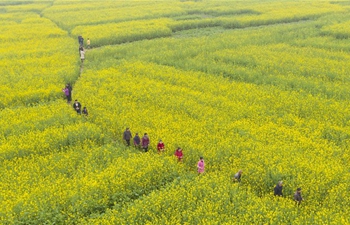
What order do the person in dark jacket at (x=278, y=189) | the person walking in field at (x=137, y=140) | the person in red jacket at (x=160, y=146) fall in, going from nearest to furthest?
the person in dark jacket at (x=278, y=189), the person in red jacket at (x=160, y=146), the person walking in field at (x=137, y=140)

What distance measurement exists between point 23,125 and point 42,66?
12980 mm

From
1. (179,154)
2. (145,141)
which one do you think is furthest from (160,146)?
(179,154)

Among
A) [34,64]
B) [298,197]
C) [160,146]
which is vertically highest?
[34,64]

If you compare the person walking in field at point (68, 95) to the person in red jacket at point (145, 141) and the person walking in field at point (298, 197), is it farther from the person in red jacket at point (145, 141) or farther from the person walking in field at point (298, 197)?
the person walking in field at point (298, 197)

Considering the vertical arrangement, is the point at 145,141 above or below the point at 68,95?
below

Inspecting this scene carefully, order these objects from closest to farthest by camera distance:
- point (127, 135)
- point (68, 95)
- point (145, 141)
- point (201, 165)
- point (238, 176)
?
point (238, 176) < point (201, 165) < point (145, 141) < point (127, 135) < point (68, 95)

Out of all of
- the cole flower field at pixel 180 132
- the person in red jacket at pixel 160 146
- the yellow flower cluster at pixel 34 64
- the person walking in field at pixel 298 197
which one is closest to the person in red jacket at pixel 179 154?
the cole flower field at pixel 180 132

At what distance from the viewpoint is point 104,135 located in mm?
16938

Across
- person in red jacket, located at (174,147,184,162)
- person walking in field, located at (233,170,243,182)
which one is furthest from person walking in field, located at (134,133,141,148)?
person walking in field, located at (233,170,243,182)

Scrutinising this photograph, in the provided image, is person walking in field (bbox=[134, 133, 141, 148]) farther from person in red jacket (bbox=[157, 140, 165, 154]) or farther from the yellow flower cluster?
the yellow flower cluster

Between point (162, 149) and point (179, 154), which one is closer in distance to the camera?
point (179, 154)

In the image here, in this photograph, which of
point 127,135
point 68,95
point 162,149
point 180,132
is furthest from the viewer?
point 68,95

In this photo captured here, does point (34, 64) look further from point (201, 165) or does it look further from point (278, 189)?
point (278, 189)

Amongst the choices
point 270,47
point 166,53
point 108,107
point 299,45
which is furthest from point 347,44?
point 108,107
